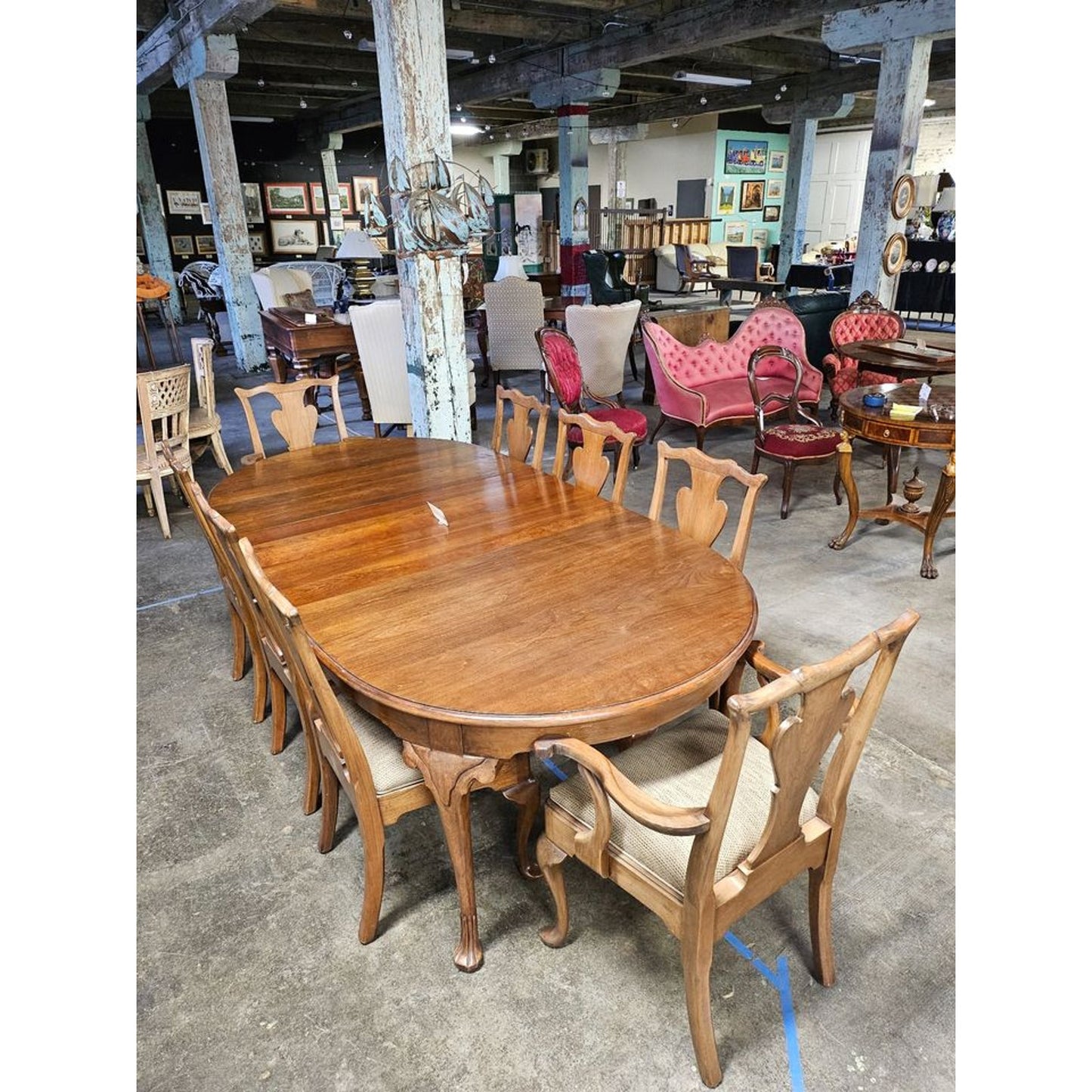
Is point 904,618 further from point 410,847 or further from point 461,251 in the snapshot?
point 461,251

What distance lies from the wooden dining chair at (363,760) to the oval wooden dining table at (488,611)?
0.23 feet

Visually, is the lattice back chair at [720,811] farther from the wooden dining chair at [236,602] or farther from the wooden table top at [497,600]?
the wooden dining chair at [236,602]

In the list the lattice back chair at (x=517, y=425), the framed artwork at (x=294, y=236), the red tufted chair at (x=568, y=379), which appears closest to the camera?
the lattice back chair at (x=517, y=425)

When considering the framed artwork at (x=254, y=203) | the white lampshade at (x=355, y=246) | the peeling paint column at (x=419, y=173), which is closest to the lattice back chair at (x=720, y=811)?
the peeling paint column at (x=419, y=173)

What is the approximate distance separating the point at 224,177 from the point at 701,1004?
7.96m

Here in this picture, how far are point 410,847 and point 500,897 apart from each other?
315mm

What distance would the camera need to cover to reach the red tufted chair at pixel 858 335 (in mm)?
5453

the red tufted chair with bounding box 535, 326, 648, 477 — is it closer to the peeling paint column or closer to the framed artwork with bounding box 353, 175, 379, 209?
the peeling paint column

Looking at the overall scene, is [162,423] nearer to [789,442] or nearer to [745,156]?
[789,442]

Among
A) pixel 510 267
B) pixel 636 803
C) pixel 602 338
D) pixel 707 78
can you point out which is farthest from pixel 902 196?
pixel 636 803

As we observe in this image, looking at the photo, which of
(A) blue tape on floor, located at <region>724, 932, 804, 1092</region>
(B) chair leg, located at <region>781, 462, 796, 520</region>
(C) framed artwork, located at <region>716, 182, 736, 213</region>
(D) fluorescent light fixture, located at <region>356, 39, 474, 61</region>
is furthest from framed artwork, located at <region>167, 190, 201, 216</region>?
(A) blue tape on floor, located at <region>724, 932, 804, 1092</region>

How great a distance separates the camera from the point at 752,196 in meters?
14.7

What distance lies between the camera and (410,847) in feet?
6.72
